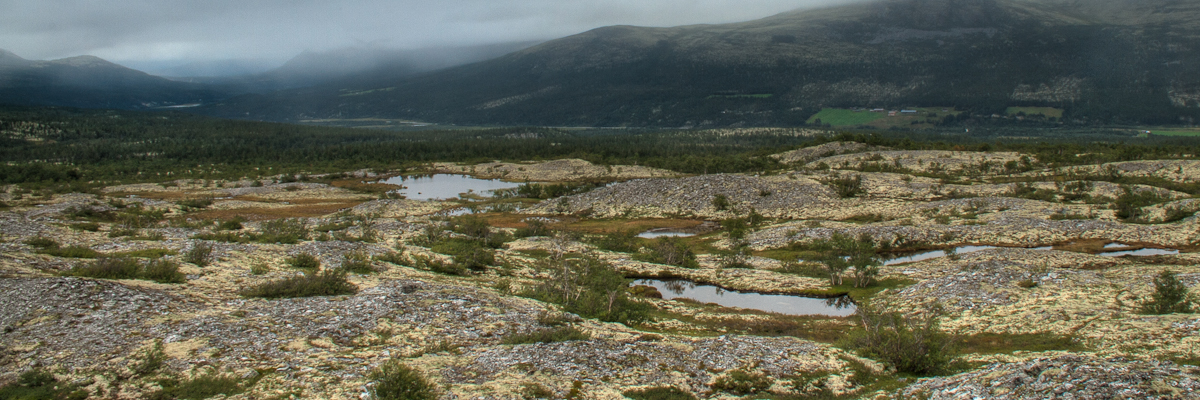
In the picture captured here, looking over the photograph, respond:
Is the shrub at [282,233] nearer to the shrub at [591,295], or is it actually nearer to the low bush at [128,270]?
the low bush at [128,270]

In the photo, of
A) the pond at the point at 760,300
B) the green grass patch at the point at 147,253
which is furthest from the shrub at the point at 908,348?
the green grass patch at the point at 147,253

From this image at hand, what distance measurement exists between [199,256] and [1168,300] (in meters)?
33.0

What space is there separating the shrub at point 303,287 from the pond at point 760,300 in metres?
14.2

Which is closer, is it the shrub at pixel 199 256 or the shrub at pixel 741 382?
the shrub at pixel 741 382

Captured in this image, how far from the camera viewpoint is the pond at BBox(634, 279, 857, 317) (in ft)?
88.0

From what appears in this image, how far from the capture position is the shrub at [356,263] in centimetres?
2493

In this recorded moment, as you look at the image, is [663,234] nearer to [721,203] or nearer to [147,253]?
Answer: [721,203]

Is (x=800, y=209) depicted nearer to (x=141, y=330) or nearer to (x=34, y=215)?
(x=141, y=330)

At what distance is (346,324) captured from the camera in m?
17.8

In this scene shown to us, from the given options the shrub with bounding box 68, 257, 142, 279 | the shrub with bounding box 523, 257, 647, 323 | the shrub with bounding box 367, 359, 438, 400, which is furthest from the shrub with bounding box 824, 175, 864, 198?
the shrub with bounding box 68, 257, 142, 279

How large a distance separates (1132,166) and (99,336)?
258 feet

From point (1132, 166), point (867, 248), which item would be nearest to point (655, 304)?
point (867, 248)

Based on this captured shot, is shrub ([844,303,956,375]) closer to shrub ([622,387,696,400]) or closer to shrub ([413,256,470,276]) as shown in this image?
shrub ([622,387,696,400])

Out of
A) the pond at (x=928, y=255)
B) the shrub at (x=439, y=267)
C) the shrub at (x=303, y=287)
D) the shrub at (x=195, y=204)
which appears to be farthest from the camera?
the shrub at (x=195, y=204)
